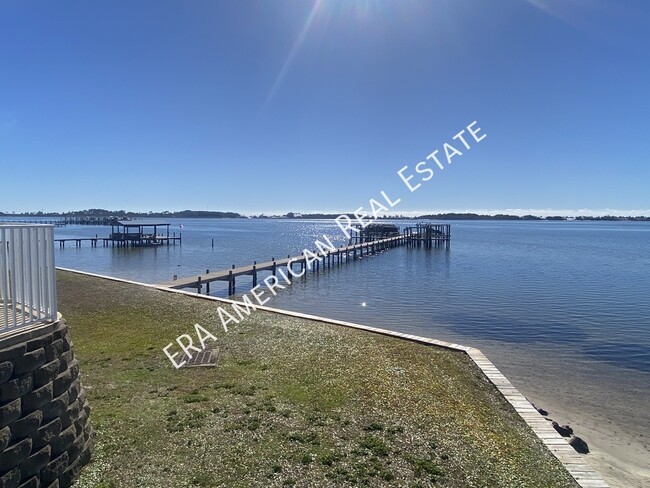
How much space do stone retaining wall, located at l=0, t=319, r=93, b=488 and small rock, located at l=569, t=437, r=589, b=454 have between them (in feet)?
25.4

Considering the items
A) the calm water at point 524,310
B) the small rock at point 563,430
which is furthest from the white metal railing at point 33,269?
the calm water at point 524,310

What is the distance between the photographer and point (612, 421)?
9469 millimetres

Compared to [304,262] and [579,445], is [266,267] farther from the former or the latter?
[579,445]

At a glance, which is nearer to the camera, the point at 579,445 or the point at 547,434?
the point at 547,434

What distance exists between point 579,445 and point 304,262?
30975 millimetres

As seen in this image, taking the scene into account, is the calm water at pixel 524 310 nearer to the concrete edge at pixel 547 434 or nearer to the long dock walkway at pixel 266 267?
the long dock walkway at pixel 266 267

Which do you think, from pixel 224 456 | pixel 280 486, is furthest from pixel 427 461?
pixel 224 456

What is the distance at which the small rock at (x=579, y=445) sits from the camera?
7.79 m

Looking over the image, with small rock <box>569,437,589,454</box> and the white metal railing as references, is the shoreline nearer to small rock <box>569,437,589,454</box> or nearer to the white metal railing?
small rock <box>569,437,589,454</box>

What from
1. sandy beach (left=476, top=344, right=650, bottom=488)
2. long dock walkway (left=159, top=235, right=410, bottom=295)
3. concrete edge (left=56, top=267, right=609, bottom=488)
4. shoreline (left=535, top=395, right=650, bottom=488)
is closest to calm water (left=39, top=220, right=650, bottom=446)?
sandy beach (left=476, top=344, right=650, bottom=488)

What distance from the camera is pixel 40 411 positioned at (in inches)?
172

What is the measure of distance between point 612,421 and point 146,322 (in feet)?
38.6

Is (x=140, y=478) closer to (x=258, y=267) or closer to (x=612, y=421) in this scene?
(x=612, y=421)

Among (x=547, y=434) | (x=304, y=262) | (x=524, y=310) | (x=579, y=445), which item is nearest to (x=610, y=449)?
(x=579, y=445)
